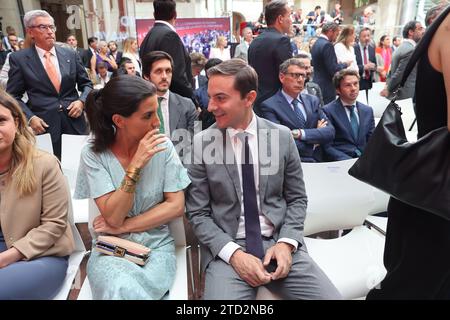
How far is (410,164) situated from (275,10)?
8.42ft

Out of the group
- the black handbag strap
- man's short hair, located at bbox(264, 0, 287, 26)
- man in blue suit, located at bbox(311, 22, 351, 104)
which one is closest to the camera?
the black handbag strap

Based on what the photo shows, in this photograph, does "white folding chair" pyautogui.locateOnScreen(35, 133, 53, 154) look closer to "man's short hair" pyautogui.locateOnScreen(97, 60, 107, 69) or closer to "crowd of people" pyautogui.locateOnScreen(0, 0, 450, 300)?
"crowd of people" pyautogui.locateOnScreen(0, 0, 450, 300)

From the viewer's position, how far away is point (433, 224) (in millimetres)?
1157

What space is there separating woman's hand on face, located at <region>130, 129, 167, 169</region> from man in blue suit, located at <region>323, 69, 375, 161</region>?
1.57m

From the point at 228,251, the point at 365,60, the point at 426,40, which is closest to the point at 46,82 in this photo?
the point at 228,251

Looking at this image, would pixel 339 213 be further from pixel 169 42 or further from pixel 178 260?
pixel 169 42

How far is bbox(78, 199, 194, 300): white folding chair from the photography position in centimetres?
150

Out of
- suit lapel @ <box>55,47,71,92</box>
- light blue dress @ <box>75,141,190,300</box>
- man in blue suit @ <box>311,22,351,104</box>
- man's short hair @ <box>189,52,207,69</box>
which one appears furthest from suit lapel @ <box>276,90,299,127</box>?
man's short hair @ <box>189,52,207,69</box>

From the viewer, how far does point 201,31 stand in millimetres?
8578

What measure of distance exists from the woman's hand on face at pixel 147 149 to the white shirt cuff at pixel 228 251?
0.51 m

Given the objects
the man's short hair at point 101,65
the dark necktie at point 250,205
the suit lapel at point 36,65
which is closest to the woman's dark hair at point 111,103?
the dark necktie at point 250,205
